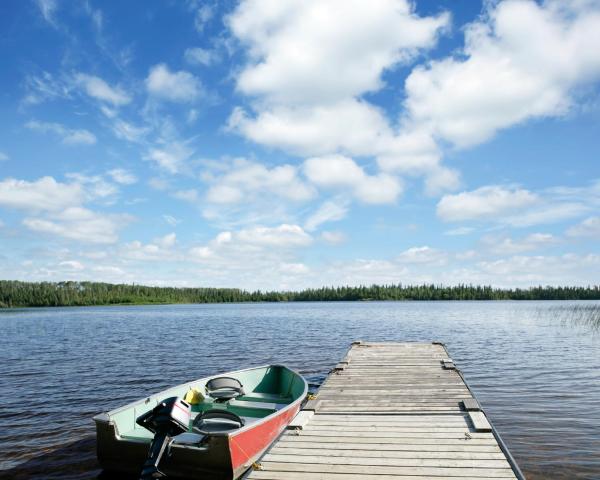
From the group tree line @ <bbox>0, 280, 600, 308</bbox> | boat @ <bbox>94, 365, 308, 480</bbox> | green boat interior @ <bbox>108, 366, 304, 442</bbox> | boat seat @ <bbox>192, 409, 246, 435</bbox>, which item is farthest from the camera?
tree line @ <bbox>0, 280, 600, 308</bbox>

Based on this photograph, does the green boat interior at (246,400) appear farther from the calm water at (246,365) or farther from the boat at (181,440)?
→ the calm water at (246,365)

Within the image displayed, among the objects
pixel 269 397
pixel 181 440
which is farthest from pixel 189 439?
pixel 269 397

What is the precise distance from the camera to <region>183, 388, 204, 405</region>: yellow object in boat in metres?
11.9

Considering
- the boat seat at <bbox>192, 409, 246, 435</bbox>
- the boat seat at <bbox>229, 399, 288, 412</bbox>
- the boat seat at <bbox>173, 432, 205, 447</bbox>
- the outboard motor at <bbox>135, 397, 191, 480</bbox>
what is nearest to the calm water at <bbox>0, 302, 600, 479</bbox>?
the boat seat at <bbox>173, 432, 205, 447</bbox>

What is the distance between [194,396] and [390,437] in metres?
5.61

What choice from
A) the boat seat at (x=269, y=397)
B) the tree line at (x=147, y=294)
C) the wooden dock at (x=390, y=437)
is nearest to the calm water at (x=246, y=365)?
the wooden dock at (x=390, y=437)

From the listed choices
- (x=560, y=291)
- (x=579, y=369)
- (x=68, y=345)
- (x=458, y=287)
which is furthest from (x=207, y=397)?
(x=458, y=287)

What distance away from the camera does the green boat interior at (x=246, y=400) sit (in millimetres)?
9492

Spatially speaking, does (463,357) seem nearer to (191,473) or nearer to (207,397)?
(207,397)

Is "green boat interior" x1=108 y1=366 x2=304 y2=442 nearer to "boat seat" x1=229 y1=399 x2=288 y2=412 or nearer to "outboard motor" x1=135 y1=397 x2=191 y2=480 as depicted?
"boat seat" x1=229 y1=399 x2=288 y2=412

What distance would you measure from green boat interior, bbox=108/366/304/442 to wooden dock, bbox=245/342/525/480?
1.26 m

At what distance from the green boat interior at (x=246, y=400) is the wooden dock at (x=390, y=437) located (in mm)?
1262

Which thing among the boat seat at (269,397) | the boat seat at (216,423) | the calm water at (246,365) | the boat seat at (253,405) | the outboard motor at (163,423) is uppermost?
the outboard motor at (163,423)

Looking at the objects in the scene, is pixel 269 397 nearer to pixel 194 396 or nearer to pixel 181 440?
pixel 194 396
